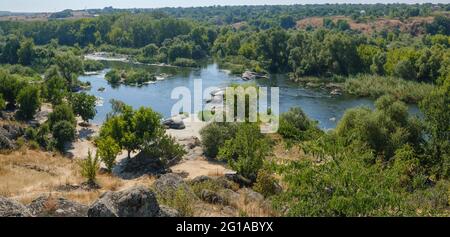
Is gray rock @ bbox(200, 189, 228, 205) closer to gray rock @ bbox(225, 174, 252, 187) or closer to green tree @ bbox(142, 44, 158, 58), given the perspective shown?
gray rock @ bbox(225, 174, 252, 187)

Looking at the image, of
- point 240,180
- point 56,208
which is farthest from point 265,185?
point 56,208

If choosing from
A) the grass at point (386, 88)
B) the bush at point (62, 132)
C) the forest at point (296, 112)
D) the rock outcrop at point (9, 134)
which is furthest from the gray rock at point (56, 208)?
the grass at point (386, 88)

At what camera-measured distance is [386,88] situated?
56.5 metres

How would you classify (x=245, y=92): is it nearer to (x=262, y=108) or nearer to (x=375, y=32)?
(x=262, y=108)

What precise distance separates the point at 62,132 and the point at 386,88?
38256mm

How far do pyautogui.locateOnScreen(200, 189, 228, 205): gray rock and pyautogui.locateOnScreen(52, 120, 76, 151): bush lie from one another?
20967 millimetres

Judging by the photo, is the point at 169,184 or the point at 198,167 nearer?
the point at 169,184

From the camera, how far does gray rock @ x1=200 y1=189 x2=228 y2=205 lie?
1472 cm

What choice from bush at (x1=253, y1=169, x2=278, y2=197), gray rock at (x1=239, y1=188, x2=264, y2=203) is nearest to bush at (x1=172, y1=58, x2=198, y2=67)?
bush at (x1=253, y1=169, x2=278, y2=197)

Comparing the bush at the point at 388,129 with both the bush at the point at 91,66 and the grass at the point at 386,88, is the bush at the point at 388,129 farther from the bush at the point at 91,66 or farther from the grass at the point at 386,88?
the bush at the point at 91,66

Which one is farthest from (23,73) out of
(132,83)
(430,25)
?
(430,25)

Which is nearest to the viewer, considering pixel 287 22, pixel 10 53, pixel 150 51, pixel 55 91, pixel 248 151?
pixel 248 151

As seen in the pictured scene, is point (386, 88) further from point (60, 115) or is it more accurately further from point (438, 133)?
point (60, 115)
